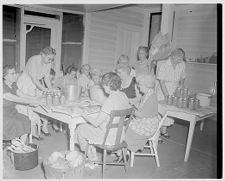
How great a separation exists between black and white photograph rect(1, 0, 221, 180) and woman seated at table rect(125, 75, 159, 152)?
11mm

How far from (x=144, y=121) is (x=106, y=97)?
0.71 meters

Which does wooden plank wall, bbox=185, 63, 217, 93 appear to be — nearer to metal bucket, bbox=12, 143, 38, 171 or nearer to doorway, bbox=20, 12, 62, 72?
doorway, bbox=20, 12, 62, 72

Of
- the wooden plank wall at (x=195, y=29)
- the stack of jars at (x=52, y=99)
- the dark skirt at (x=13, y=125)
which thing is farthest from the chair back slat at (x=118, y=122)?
the wooden plank wall at (x=195, y=29)

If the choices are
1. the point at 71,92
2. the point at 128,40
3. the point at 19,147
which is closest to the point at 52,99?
the point at 71,92

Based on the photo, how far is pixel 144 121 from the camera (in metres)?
2.94

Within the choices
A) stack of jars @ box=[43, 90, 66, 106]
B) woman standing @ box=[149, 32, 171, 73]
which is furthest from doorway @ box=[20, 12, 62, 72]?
stack of jars @ box=[43, 90, 66, 106]

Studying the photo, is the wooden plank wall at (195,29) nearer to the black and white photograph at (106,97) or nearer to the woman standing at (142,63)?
the black and white photograph at (106,97)

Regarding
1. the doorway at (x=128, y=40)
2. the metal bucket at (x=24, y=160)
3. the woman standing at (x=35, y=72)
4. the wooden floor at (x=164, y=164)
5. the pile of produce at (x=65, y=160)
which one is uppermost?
the doorway at (x=128, y=40)

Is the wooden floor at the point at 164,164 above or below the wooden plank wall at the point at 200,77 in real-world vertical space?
below

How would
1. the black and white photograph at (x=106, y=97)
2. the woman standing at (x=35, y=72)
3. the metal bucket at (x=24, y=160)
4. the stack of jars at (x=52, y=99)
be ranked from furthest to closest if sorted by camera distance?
1. the woman standing at (x=35, y=72)
2. the stack of jars at (x=52, y=99)
3. the metal bucket at (x=24, y=160)
4. the black and white photograph at (x=106, y=97)

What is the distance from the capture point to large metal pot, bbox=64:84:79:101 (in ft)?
10.9

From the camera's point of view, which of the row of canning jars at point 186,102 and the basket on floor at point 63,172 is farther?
the row of canning jars at point 186,102

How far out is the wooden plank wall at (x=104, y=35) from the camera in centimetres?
637

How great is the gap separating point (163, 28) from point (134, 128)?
8.60 ft
